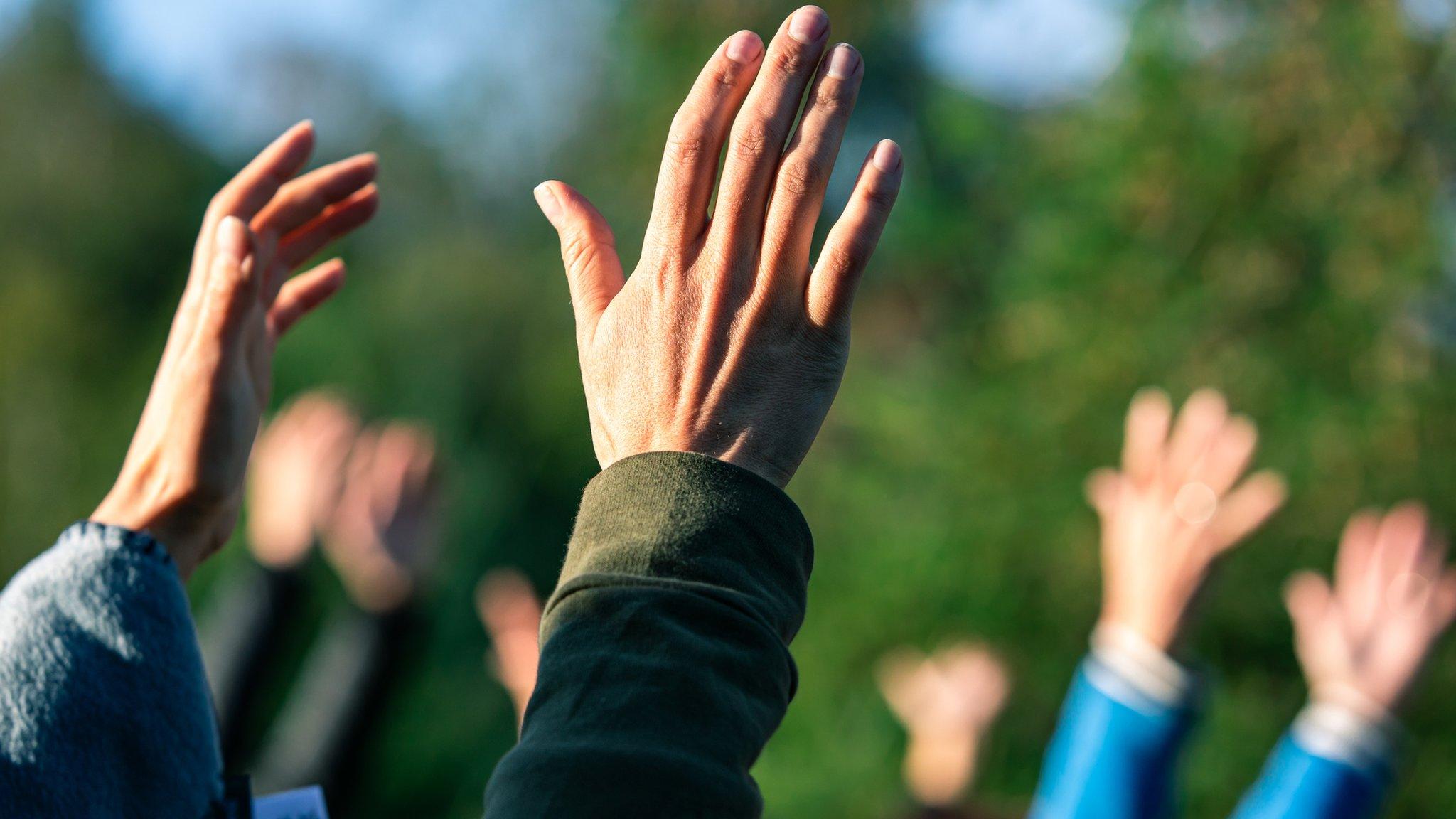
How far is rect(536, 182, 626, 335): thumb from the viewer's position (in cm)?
105

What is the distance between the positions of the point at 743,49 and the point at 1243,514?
1.27m

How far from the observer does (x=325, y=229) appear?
1.51m

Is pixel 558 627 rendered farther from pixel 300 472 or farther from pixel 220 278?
pixel 300 472

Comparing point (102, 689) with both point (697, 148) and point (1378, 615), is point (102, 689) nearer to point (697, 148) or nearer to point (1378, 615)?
point (697, 148)

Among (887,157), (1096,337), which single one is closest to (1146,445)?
(887,157)

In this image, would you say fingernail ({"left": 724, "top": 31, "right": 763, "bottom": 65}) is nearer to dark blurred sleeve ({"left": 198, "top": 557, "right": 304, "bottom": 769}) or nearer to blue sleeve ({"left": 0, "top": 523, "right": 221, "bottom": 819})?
blue sleeve ({"left": 0, "top": 523, "right": 221, "bottom": 819})

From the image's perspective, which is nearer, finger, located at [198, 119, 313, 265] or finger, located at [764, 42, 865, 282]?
finger, located at [764, 42, 865, 282]

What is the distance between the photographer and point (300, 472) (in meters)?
2.65

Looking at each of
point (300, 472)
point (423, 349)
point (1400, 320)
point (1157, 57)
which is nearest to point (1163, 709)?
point (300, 472)

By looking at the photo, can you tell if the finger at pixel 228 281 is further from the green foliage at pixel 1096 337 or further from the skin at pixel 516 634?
the green foliage at pixel 1096 337

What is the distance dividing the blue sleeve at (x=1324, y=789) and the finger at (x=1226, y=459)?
0.41 meters

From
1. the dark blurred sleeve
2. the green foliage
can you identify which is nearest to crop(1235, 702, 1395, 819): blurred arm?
the green foliage

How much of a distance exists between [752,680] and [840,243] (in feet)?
1.13

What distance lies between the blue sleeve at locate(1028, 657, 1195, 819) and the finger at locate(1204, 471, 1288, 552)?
0.27 metres
